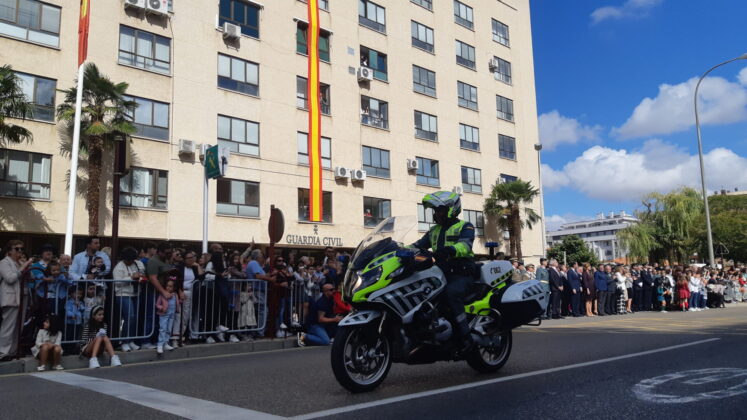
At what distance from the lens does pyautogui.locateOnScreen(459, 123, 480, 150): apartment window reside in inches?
1435

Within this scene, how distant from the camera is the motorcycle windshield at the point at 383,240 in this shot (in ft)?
17.7

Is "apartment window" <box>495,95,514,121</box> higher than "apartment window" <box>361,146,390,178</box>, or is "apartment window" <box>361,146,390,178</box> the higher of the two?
"apartment window" <box>495,95,514,121</box>

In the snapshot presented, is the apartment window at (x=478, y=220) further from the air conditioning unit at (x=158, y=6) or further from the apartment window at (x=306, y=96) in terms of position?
the air conditioning unit at (x=158, y=6)

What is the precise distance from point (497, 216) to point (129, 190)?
76.1 ft

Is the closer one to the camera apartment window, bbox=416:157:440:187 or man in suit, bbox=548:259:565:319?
man in suit, bbox=548:259:565:319

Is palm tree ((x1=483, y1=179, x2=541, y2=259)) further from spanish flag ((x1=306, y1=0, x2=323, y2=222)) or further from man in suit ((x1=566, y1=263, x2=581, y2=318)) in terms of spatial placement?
man in suit ((x1=566, y1=263, x2=581, y2=318))

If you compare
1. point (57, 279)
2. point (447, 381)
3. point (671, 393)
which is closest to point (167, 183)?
point (57, 279)

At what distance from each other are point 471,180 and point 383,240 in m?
31.7

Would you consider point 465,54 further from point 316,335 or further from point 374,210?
point 316,335

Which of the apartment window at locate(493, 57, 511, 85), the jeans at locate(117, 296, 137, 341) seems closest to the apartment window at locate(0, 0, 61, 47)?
the jeans at locate(117, 296, 137, 341)

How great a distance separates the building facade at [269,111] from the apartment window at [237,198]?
0.06m

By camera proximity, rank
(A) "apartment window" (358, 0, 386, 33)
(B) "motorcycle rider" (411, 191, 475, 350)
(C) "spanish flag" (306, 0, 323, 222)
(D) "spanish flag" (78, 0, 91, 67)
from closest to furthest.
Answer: (B) "motorcycle rider" (411, 191, 475, 350) → (D) "spanish flag" (78, 0, 91, 67) → (C) "spanish flag" (306, 0, 323, 222) → (A) "apartment window" (358, 0, 386, 33)

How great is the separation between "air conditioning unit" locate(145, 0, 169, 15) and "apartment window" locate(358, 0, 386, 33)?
11.4 m

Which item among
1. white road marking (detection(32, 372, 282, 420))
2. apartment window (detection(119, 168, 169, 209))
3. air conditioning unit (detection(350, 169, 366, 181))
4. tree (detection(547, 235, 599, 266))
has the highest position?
air conditioning unit (detection(350, 169, 366, 181))
